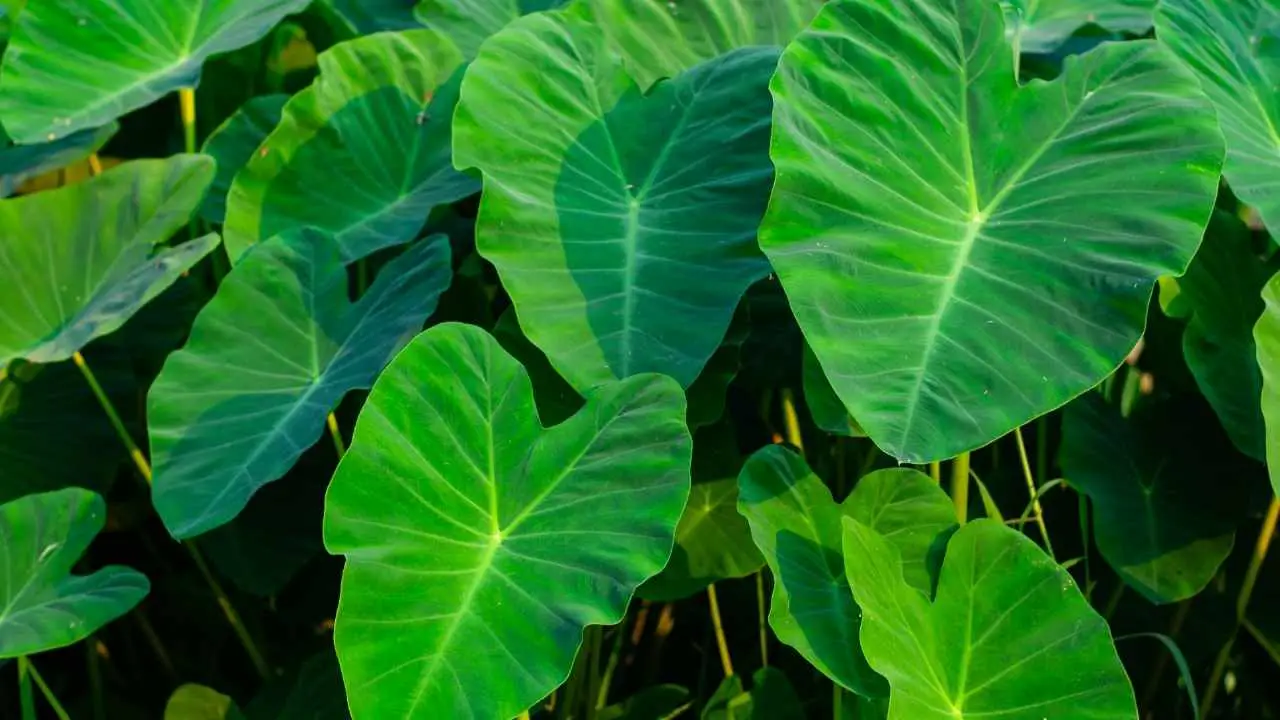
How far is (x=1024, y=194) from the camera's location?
1.14 metres

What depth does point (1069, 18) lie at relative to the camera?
167 cm

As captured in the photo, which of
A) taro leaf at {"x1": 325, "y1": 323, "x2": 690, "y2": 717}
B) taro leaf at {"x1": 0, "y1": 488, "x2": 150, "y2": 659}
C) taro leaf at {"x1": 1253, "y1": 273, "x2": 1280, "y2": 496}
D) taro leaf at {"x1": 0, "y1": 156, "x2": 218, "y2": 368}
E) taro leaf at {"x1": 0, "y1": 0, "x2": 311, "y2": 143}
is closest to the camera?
taro leaf at {"x1": 325, "y1": 323, "x2": 690, "y2": 717}

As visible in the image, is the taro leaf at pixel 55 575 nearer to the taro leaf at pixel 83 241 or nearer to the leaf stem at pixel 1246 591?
the taro leaf at pixel 83 241

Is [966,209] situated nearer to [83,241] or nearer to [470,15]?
[470,15]

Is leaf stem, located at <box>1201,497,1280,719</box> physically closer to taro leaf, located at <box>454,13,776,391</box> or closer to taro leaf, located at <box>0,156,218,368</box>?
taro leaf, located at <box>454,13,776,391</box>

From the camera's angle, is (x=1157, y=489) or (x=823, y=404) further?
(x=1157, y=489)

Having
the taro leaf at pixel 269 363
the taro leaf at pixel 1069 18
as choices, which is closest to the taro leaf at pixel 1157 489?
the taro leaf at pixel 1069 18

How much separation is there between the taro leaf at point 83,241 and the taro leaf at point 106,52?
0.08 meters

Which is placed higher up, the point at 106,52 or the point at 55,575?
the point at 106,52

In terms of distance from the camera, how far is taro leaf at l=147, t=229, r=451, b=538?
4.08 ft

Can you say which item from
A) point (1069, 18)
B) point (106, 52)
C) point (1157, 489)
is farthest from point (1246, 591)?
point (106, 52)

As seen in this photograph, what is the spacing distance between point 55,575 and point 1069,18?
132 cm

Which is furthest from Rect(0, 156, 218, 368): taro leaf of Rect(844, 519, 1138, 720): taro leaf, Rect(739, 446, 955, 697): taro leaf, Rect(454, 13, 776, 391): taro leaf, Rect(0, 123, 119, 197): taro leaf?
Rect(844, 519, 1138, 720): taro leaf

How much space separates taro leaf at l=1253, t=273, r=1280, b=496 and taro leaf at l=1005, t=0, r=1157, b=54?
0.53 meters
